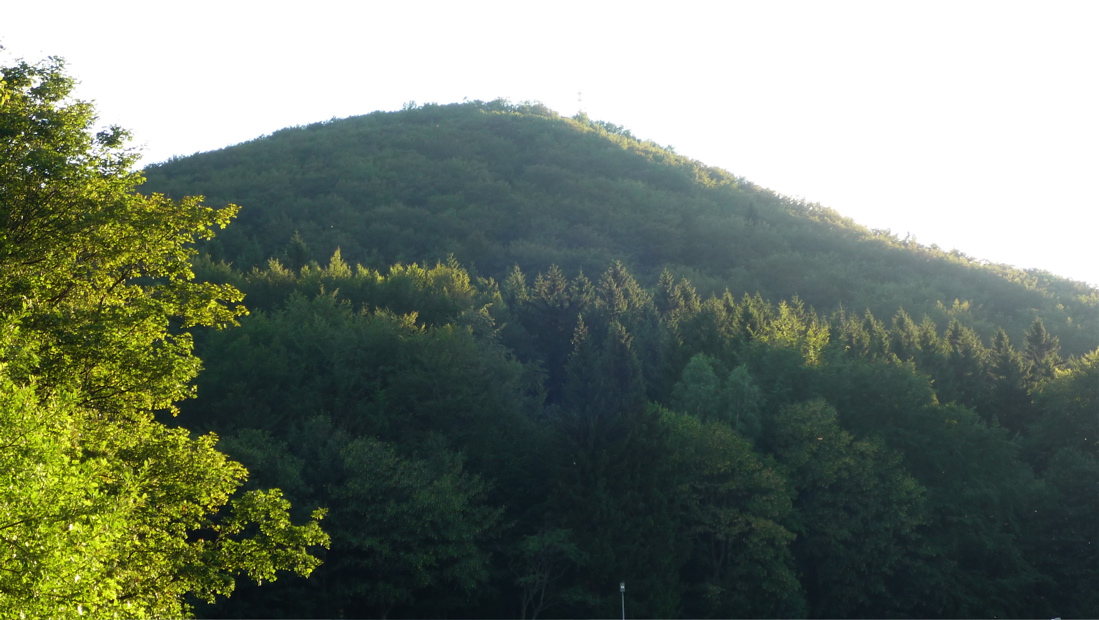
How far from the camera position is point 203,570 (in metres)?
17.8

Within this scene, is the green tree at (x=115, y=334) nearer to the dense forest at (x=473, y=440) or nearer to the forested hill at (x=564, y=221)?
the dense forest at (x=473, y=440)

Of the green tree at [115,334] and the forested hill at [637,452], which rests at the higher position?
the green tree at [115,334]

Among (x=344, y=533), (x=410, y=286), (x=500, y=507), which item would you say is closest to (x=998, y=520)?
(x=500, y=507)

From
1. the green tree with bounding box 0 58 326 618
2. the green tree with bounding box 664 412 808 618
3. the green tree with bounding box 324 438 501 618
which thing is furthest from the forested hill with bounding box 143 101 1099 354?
the green tree with bounding box 0 58 326 618

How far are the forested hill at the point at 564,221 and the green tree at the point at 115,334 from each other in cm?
5709

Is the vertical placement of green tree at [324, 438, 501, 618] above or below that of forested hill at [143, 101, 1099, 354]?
below

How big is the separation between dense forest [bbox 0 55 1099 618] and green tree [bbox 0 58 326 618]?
60 mm

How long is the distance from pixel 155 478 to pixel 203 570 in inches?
75.2

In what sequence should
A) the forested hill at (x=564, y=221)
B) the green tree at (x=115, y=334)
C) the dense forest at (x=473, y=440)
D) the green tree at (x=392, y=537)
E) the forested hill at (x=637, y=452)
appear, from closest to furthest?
1. the green tree at (x=115, y=334)
2. the dense forest at (x=473, y=440)
3. the green tree at (x=392, y=537)
4. the forested hill at (x=637, y=452)
5. the forested hill at (x=564, y=221)

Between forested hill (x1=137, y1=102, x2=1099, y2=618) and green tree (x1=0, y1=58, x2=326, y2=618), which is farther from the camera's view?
forested hill (x1=137, y1=102, x2=1099, y2=618)

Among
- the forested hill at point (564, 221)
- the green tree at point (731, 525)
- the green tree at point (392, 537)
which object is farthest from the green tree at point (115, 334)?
the forested hill at point (564, 221)

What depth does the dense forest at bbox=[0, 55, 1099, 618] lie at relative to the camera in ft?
55.4

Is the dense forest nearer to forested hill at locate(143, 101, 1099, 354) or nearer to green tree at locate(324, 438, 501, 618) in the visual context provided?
green tree at locate(324, 438, 501, 618)

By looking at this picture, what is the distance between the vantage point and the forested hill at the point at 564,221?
9531cm
